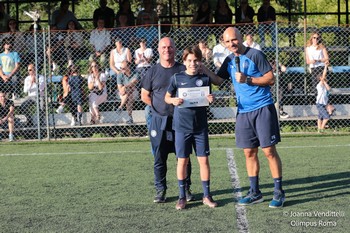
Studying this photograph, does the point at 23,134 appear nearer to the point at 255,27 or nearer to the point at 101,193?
the point at 255,27

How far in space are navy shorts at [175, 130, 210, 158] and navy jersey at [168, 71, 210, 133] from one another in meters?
0.06

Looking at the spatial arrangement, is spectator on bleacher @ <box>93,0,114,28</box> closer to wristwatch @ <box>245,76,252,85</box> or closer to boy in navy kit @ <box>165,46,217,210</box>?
boy in navy kit @ <box>165,46,217,210</box>

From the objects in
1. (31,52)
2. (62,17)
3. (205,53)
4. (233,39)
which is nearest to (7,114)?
(31,52)

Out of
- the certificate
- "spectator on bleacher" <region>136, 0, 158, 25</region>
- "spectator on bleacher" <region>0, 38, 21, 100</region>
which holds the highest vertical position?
"spectator on bleacher" <region>136, 0, 158, 25</region>

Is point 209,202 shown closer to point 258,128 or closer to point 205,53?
point 258,128

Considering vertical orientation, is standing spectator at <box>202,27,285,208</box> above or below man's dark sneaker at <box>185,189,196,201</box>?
above

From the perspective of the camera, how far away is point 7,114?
15.2 m

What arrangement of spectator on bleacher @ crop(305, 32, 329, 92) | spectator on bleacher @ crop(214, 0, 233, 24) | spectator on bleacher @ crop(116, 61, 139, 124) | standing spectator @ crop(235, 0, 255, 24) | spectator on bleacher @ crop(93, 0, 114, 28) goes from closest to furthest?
spectator on bleacher @ crop(116, 61, 139, 124)
spectator on bleacher @ crop(305, 32, 329, 92)
spectator on bleacher @ crop(214, 0, 233, 24)
standing spectator @ crop(235, 0, 255, 24)
spectator on bleacher @ crop(93, 0, 114, 28)

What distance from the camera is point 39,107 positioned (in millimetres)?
15391

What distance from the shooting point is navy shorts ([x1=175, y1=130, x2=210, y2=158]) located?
818 cm

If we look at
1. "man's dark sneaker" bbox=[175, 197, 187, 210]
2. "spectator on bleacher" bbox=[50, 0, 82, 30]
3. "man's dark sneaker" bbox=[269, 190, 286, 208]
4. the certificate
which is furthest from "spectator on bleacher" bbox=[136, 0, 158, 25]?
"man's dark sneaker" bbox=[269, 190, 286, 208]

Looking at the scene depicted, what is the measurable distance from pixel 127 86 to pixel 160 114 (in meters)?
6.97

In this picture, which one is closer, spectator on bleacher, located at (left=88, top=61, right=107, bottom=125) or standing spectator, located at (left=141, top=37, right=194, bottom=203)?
standing spectator, located at (left=141, top=37, right=194, bottom=203)

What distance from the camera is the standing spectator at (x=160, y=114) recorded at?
8453 mm
